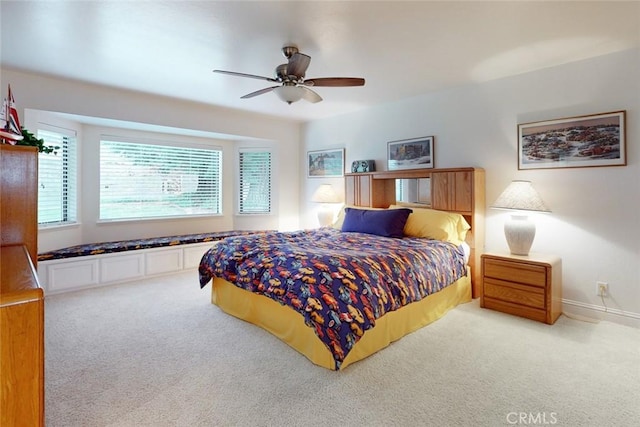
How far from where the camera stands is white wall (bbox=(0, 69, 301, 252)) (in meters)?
3.71

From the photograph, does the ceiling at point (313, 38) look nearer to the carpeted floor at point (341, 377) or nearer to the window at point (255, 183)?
the window at point (255, 183)

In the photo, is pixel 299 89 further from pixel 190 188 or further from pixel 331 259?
pixel 190 188

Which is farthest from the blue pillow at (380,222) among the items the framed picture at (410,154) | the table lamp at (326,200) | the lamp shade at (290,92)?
the lamp shade at (290,92)

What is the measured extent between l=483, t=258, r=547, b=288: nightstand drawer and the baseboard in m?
0.62

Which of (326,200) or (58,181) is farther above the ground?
(58,181)

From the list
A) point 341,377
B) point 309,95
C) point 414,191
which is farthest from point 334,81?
point 341,377

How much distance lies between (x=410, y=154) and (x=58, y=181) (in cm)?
473

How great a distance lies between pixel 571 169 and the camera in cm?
319

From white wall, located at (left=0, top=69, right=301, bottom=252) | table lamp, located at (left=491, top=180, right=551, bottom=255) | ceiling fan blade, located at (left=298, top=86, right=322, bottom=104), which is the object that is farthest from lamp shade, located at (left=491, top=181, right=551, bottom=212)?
white wall, located at (left=0, top=69, right=301, bottom=252)

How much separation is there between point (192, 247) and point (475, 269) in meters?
3.98

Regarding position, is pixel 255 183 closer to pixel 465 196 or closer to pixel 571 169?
pixel 465 196

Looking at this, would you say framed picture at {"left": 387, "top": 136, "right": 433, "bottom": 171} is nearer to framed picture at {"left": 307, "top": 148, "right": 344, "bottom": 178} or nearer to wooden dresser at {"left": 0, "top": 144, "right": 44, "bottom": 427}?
framed picture at {"left": 307, "top": 148, "right": 344, "bottom": 178}

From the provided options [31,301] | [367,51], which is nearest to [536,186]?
[367,51]

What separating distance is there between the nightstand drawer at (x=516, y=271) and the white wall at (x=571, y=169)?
0.55 m
